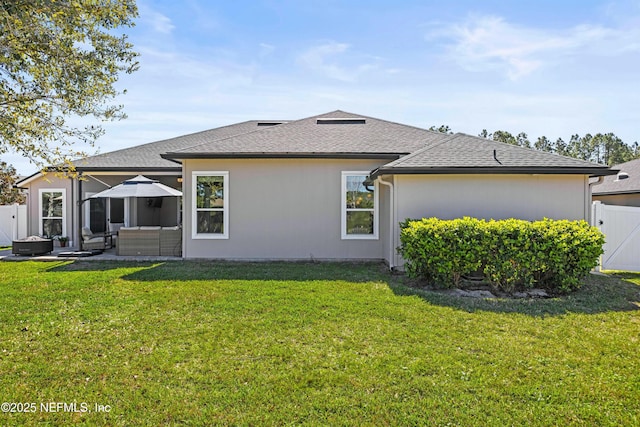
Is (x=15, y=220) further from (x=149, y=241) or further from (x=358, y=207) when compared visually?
(x=358, y=207)

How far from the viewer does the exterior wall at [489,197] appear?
8953 mm

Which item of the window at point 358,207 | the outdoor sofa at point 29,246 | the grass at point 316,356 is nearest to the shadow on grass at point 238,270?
the window at point 358,207

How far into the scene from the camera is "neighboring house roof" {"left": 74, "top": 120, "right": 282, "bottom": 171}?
41.6ft

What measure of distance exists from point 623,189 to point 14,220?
24.1 m

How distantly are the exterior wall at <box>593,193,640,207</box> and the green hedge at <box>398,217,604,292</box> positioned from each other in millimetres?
10518

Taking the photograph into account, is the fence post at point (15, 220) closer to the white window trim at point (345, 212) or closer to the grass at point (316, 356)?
the grass at point (316, 356)

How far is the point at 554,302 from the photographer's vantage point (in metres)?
6.50

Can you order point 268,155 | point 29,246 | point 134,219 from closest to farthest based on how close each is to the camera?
point 268,155 → point 29,246 → point 134,219

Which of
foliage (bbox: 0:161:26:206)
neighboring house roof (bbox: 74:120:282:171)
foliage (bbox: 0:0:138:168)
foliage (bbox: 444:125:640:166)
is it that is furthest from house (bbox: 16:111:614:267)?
foliage (bbox: 444:125:640:166)

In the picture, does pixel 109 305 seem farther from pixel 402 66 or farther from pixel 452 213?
pixel 402 66

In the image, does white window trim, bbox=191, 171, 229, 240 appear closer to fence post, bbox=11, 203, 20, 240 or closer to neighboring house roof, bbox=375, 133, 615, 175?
neighboring house roof, bbox=375, 133, 615, 175

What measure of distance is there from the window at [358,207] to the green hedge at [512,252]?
333cm

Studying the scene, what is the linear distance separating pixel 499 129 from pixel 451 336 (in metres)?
46.2

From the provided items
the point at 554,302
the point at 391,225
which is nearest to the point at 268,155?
the point at 391,225
